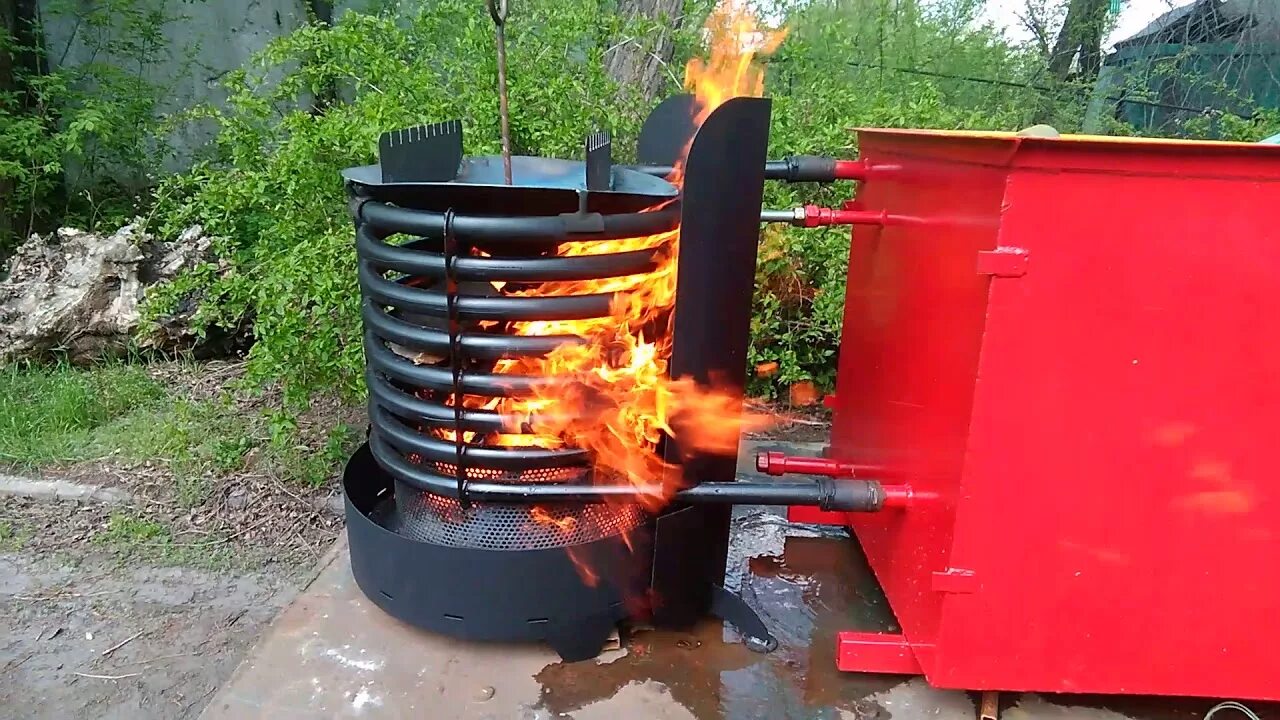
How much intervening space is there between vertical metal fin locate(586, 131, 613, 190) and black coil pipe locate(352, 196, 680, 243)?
0.22 feet

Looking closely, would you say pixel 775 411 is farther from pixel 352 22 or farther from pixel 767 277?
pixel 352 22

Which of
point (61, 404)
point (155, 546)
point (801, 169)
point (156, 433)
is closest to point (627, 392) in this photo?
point (801, 169)

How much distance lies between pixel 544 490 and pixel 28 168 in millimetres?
5302

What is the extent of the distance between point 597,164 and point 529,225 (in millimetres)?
184

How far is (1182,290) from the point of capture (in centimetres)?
145

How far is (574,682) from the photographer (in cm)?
179

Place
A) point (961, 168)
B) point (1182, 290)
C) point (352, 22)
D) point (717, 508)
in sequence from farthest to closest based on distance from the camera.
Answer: point (352, 22), point (717, 508), point (961, 168), point (1182, 290)

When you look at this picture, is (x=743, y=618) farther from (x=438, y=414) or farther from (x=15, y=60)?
(x=15, y=60)

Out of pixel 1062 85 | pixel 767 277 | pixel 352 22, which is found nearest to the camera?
pixel 352 22

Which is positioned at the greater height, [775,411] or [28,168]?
[28,168]

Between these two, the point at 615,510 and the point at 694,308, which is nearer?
the point at 694,308

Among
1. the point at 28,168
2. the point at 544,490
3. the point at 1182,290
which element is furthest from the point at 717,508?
the point at 28,168

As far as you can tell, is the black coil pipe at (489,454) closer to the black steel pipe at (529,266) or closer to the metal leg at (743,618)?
the black steel pipe at (529,266)

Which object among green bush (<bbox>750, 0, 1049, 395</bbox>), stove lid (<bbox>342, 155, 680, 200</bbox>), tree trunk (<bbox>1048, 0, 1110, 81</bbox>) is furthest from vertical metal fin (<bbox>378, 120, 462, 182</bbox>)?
tree trunk (<bbox>1048, 0, 1110, 81</bbox>)
